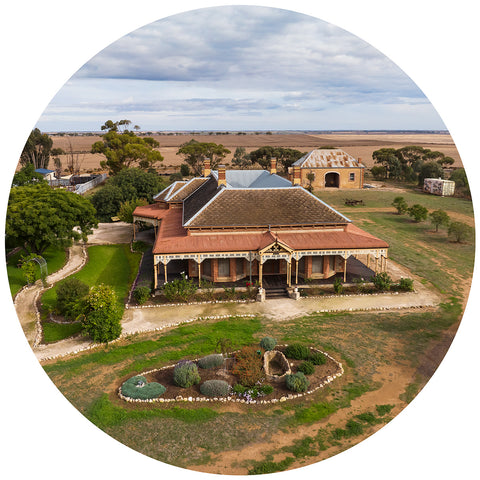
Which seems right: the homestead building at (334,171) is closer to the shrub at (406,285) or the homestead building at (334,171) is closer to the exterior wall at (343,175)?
the exterior wall at (343,175)

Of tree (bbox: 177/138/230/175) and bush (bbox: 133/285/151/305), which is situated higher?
tree (bbox: 177/138/230/175)

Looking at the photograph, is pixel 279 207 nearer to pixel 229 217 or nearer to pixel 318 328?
pixel 229 217

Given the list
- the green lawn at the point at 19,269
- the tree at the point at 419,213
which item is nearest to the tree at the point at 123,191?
the green lawn at the point at 19,269

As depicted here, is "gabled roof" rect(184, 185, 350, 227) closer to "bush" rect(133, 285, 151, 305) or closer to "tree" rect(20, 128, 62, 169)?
"bush" rect(133, 285, 151, 305)

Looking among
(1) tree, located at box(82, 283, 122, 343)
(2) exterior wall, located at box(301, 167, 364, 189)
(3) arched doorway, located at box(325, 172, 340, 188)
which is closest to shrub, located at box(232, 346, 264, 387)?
(1) tree, located at box(82, 283, 122, 343)

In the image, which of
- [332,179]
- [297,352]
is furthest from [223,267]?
[332,179]

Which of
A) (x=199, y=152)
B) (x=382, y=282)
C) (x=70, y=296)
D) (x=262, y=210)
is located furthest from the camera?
(x=199, y=152)

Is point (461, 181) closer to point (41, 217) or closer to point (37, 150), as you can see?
point (41, 217)
